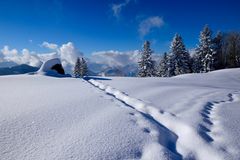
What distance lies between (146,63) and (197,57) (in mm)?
10463

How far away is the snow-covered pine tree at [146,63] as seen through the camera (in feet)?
126

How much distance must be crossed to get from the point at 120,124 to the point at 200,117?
186 centimetres

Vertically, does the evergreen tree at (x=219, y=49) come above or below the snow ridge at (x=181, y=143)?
above

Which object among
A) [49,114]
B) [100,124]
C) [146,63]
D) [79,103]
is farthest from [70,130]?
[146,63]

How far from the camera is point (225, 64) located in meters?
42.6

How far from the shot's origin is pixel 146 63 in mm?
38469

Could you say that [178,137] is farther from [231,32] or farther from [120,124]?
[231,32]

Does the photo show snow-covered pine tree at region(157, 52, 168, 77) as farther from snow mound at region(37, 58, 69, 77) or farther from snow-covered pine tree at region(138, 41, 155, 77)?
snow mound at region(37, 58, 69, 77)

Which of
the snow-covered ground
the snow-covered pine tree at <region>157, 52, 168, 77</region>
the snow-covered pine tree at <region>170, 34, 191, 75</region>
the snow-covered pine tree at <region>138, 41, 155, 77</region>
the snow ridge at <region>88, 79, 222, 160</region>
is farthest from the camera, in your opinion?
the snow-covered pine tree at <region>157, 52, 168, 77</region>

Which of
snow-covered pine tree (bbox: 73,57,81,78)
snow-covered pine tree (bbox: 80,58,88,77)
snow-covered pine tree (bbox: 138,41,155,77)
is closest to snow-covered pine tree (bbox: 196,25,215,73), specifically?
snow-covered pine tree (bbox: 138,41,155,77)

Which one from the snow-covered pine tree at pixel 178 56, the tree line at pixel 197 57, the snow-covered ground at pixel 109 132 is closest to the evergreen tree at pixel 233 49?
the tree line at pixel 197 57

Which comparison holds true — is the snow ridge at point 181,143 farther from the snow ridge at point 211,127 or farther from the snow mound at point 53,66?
the snow mound at point 53,66

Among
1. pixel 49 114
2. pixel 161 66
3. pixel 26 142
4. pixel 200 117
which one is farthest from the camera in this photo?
pixel 161 66

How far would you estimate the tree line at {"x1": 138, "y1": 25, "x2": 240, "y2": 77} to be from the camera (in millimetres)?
36750
